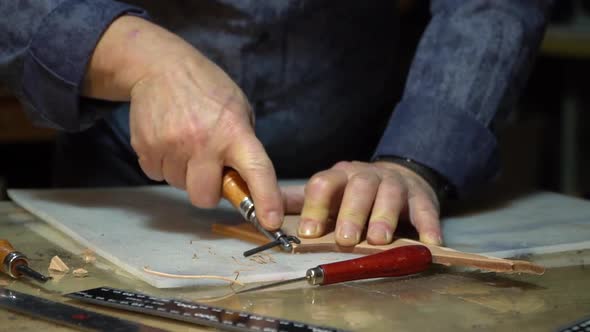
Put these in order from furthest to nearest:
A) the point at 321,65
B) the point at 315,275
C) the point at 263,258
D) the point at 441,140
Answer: the point at 321,65, the point at 441,140, the point at 263,258, the point at 315,275

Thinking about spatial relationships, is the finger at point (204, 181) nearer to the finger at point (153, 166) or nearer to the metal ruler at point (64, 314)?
the finger at point (153, 166)

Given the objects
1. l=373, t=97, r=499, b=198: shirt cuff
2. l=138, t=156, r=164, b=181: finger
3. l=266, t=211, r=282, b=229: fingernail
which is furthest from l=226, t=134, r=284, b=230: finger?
l=373, t=97, r=499, b=198: shirt cuff

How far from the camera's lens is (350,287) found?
0.86 meters

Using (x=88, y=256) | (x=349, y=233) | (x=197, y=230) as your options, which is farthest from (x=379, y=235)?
(x=88, y=256)

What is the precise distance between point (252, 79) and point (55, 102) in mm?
365

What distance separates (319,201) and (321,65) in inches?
17.9

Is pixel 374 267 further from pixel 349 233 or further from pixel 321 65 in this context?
pixel 321 65

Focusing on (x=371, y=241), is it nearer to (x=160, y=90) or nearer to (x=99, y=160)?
(x=160, y=90)

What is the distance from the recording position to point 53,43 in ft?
3.59

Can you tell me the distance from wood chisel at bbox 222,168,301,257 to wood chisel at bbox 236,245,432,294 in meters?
0.10

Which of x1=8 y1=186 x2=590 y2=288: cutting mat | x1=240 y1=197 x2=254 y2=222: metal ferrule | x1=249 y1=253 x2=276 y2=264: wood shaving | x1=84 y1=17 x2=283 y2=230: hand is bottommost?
x1=8 y1=186 x2=590 y2=288: cutting mat

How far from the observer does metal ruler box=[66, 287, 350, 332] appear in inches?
28.2

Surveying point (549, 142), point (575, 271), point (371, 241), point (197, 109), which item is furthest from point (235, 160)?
point (549, 142)

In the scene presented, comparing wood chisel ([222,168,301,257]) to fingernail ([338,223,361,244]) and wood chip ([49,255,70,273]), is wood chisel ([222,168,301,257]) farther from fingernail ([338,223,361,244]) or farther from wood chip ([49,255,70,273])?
wood chip ([49,255,70,273])
